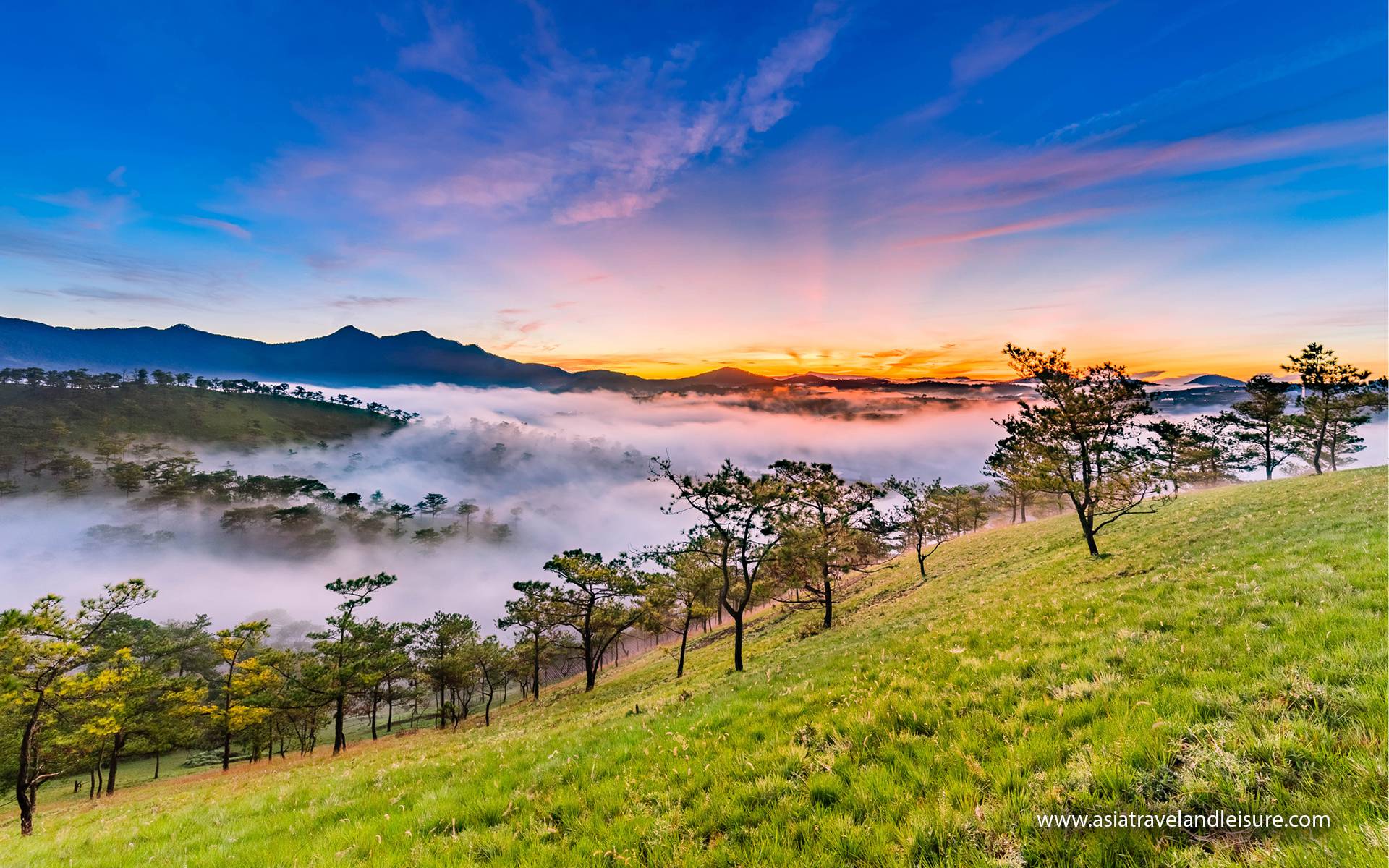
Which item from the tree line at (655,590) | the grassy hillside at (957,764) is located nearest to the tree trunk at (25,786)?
the tree line at (655,590)

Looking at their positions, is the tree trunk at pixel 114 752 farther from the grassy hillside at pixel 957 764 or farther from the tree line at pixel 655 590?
the grassy hillside at pixel 957 764

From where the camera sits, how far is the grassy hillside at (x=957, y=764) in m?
4.35

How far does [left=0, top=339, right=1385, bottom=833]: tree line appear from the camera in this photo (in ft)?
88.6

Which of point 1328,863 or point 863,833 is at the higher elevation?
point 1328,863

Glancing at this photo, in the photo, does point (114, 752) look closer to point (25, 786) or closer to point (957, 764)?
point (25, 786)

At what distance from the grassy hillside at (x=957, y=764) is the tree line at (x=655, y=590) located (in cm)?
1433

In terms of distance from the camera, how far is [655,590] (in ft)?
189

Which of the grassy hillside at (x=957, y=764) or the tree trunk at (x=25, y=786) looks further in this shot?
the tree trunk at (x=25, y=786)

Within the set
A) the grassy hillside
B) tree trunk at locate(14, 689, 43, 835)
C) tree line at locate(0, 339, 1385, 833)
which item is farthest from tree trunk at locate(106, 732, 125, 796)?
the grassy hillside

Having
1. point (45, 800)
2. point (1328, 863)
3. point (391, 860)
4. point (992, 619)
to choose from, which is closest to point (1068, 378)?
point (992, 619)

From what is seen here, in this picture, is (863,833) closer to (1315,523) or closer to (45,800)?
(1315,523)

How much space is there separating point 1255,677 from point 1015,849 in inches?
212

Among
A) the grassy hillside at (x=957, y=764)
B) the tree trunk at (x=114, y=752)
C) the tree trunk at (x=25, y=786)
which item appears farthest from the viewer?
the tree trunk at (x=114, y=752)

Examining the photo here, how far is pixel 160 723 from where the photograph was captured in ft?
190
